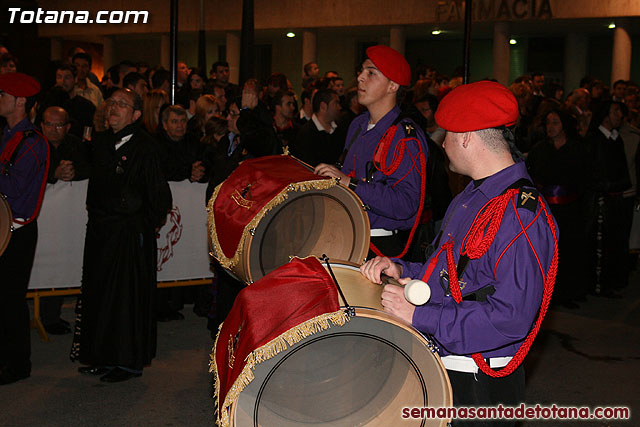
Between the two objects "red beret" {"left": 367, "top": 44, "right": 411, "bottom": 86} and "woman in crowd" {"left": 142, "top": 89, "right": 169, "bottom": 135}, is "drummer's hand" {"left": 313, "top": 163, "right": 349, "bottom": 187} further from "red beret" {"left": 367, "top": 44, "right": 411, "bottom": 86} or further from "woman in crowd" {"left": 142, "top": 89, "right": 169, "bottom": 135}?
"woman in crowd" {"left": 142, "top": 89, "right": 169, "bottom": 135}

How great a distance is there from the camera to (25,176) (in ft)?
18.0

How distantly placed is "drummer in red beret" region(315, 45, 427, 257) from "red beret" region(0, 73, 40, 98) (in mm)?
2350

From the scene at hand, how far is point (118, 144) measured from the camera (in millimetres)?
5625

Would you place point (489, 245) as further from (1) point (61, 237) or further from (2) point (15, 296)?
(1) point (61, 237)

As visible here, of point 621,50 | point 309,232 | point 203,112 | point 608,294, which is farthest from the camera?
point 621,50

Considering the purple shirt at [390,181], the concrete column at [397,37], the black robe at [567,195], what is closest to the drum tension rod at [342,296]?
the purple shirt at [390,181]

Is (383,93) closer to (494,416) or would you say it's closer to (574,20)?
(494,416)

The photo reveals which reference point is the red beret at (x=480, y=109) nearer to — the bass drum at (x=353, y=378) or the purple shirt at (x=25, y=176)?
the bass drum at (x=353, y=378)

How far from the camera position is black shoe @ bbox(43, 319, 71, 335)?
6.98 meters

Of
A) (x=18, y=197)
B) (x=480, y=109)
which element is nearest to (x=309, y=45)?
(x=18, y=197)

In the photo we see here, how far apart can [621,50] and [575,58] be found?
13.1 feet

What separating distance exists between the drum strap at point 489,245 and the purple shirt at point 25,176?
3.59 meters

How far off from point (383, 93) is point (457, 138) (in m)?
1.79

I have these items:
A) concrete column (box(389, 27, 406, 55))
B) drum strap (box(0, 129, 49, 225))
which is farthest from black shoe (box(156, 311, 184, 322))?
concrete column (box(389, 27, 406, 55))
